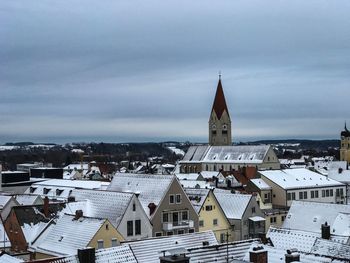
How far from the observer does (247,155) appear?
129 metres

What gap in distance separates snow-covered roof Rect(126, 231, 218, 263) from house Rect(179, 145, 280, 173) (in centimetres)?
8516

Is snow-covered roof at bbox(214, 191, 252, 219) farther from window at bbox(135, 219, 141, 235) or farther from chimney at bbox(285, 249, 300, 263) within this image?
chimney at bbox(285, 249, 300, 263)

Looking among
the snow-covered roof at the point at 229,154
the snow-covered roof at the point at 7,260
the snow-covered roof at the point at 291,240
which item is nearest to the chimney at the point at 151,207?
the snow-covered roof at the point at 291,240

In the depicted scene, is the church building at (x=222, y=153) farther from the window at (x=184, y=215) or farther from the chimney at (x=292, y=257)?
the chimney at (x=292, y=257)

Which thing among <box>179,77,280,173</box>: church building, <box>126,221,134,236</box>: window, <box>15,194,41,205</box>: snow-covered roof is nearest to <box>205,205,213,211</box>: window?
<box>126,221,134,236</box>: window

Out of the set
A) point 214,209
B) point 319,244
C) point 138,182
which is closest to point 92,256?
point 319,244

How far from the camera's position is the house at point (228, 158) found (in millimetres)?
126062

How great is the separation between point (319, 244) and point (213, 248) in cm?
604

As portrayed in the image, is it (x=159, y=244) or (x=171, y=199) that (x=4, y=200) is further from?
(x=159, y=244)

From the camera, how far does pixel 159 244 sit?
3344cm

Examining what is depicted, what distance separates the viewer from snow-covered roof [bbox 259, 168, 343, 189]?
284 feet

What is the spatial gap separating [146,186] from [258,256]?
25463 millimetres

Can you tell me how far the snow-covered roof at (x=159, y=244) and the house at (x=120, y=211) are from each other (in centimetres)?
1082

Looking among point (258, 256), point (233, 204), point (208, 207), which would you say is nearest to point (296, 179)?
point (233, 204)
